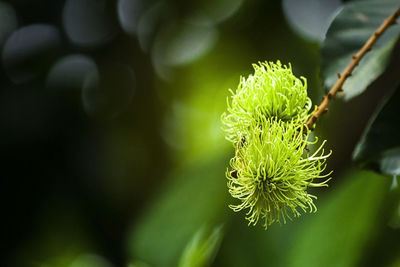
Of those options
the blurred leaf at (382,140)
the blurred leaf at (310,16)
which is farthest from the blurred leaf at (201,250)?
the blurred leaf at (310,16)

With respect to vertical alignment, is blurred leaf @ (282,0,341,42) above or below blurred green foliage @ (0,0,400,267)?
above

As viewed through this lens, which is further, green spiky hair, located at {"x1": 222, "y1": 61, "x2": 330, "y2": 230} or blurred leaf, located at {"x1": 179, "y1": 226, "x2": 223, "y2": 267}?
blurred leaf, located at {"x1": 179, "y1": 226, "x2": 223, "y2": 267}

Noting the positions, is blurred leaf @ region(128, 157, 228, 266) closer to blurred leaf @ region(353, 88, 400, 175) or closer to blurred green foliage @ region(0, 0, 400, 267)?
→ blurred green foliage @ region(0, 0, 400, 267)

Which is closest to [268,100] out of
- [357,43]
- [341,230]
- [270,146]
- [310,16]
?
[270,146]

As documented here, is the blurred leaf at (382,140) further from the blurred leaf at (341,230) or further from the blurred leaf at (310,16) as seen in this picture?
the blurred leaf at (310,16)

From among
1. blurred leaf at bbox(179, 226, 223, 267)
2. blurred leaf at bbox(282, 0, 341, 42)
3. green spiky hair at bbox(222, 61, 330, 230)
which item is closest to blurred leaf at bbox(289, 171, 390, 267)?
blurred leaf at bbox(179, 226, 223, 267)

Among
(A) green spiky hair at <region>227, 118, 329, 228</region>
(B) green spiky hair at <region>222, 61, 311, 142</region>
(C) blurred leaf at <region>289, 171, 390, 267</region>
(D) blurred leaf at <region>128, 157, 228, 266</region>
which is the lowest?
(D) blurred leaf at <region>128, 157, 228, 266</region>

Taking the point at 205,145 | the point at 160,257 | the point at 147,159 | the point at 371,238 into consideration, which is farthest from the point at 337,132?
the point at 147,159

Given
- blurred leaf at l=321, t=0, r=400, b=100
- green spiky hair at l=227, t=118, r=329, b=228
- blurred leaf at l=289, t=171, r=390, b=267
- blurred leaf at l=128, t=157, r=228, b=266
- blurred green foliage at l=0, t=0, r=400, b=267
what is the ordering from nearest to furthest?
green spiky hair at l=227, t=118, r=329, b=228 < blurred leaf at l=321, t=0, r=400, b=100 < blurred leaf at l=289, t=171, r=390, b=267 < blurred leaf at l=128, t=157, r=228, b=266 < blurred green foliage at l=0, t=0, r=400, b=267
